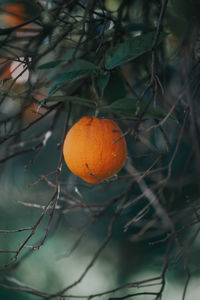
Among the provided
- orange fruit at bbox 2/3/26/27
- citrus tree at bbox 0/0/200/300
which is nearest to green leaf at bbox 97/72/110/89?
citrus tree at bbox 0/0/200/300

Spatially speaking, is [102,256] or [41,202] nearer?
[41,202]

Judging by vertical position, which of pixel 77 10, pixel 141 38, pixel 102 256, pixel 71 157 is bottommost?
pixel 71 157

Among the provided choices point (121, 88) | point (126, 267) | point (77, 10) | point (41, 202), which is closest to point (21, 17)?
point (77, 10)

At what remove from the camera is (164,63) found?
3.64 feet

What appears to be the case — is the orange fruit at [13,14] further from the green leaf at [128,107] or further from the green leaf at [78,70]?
the green leaf at [128,107]

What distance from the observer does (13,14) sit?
1081 millimetres

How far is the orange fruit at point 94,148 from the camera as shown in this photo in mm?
742

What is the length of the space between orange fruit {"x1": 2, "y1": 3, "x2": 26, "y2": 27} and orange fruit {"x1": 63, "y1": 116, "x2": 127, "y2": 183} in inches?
21.6

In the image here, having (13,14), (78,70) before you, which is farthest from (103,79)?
(13,14)

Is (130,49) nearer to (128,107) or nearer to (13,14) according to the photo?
(128,107)

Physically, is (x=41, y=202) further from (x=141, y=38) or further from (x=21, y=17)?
(x=141, y=38)

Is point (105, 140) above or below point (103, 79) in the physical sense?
below

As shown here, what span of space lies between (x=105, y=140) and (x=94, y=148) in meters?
0.03

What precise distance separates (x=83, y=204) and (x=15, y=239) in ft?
4.40
